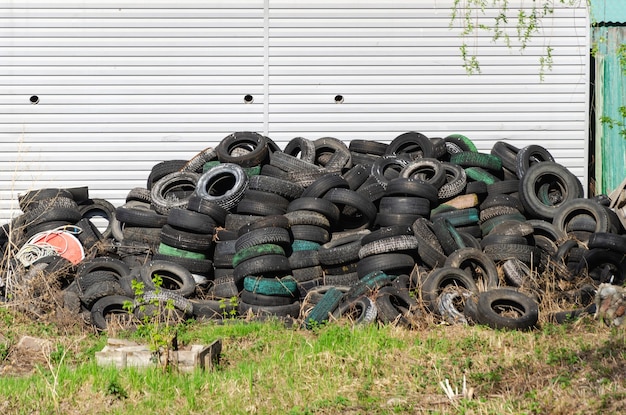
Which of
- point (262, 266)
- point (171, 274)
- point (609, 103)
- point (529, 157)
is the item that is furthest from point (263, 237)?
point (609, 103)

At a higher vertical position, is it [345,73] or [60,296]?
[345,73]

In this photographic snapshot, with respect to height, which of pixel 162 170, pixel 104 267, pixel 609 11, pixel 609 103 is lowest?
pixel 104 267

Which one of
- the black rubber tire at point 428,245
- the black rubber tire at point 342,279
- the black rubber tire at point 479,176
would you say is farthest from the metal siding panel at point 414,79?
the black rubber tire at point 342,279

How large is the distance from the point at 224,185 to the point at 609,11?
287 inches

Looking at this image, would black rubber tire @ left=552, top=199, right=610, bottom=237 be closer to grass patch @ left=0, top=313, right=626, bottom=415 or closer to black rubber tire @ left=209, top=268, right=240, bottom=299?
grass patch @ left=0, top=313, right=626, bottom=415

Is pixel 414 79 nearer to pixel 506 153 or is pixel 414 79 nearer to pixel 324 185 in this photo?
pixel 506 153

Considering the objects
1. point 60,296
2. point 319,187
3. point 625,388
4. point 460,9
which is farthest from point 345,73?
point 625,388

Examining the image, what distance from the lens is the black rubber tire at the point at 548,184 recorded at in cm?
1287

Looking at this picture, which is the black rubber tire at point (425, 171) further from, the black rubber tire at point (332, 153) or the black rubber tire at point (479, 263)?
the black rubber tire at point (479, 263)

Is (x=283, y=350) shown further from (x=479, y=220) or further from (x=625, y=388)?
(x=479, y=220)

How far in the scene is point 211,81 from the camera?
14891 millimetres

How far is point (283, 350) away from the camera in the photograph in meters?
8.98

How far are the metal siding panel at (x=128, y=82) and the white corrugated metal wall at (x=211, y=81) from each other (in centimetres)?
2

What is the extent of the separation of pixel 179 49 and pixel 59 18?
2.09 m
